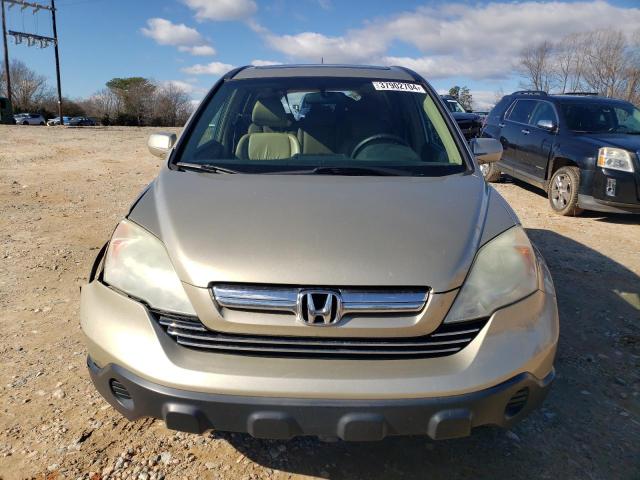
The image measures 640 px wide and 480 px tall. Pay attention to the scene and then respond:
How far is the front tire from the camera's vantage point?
7.15 metres

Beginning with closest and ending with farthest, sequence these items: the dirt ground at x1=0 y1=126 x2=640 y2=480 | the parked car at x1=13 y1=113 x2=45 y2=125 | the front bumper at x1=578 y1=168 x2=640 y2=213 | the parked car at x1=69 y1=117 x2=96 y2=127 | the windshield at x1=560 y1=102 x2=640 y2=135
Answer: the dirt ground at x1=0 y1=126 x2=640 y2=480
the front bumper at x1=578 y1=168 x2=640 y2=213
the windshield at x1=560 y1=102 x2=640 y2=135
the parked car at x1=13 y1=113 x2=45 y2=125
the parked car at x1=69 y1=117 x2=96 y2=127

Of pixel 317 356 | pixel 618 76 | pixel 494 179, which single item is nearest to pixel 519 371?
pixel 317 356

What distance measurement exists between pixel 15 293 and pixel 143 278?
278cm

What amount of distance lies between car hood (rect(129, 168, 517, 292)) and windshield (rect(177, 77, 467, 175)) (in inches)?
9.9

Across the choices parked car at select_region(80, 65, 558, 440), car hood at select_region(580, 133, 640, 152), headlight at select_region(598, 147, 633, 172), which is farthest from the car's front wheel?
parked car at select_region(80, 65, 558, 440)

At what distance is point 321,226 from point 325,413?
0.69 metres

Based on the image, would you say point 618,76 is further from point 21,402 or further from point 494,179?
point 21,402

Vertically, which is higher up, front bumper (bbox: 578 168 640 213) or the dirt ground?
front bumper (bbox: 578 168 640 213)

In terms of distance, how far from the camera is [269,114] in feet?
10.7

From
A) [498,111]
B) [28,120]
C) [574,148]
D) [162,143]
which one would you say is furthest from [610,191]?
[28,120]

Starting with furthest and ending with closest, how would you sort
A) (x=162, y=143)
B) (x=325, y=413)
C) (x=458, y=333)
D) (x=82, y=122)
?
(x=82, y=122) → (x=162, y=143) → (x=458, y=333) → (x=325, y=413)

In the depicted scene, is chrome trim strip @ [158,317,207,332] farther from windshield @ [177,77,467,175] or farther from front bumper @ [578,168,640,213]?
front bumper @ [578,168,640,213]

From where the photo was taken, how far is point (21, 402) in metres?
2.65

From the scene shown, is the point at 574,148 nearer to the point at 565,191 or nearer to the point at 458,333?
the point at 565,191
